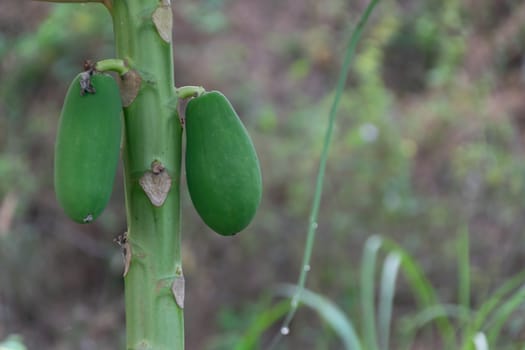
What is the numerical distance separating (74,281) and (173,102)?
2.85 m

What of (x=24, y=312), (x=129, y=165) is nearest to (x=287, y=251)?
(x=24, y=312)

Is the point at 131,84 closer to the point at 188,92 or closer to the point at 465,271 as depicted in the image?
the point at 188,92

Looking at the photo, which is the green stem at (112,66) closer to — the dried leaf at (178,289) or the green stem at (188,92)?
the green stem at (188,92)

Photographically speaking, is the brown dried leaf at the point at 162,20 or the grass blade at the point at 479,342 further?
the grass blade at the point at 479,342

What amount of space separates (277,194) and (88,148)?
2.95 metres

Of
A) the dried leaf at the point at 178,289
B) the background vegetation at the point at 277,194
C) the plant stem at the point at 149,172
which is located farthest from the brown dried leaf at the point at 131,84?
the background vegetation at the point at 277,194

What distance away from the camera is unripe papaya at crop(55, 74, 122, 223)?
0.77 m

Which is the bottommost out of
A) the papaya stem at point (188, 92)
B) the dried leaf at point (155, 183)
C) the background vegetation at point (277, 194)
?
the dried leaf at point (155, 183)

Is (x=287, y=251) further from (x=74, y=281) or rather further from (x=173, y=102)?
(x=173, y=102)

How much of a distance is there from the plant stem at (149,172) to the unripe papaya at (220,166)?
0.08 feet

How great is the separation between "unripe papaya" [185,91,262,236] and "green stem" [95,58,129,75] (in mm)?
88

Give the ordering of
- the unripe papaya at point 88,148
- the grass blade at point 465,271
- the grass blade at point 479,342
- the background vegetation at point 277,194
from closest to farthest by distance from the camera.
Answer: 1. the unripe papaya at point 88,148
2. the grass blade at point 479,342
3. the grass blade at point 465,271
4. the background vegetation at point 277,194

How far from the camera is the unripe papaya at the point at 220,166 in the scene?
816 mm

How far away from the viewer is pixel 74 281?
11.5 feet
